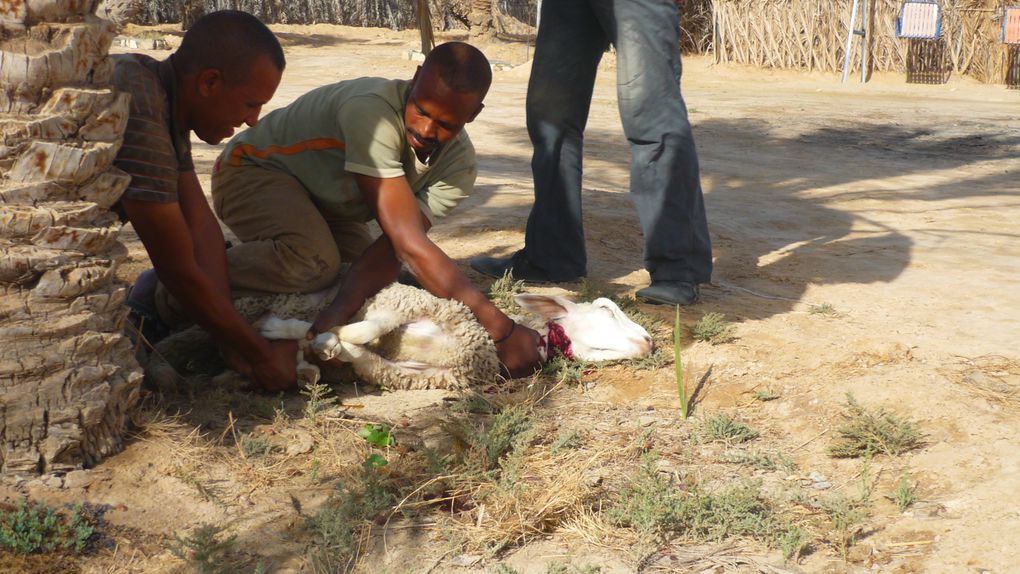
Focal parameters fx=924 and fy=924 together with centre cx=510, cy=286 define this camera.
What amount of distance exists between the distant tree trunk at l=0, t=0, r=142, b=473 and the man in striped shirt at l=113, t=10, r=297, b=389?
0.22 m

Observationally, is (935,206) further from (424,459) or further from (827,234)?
(424,459)

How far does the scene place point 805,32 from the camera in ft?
54.2

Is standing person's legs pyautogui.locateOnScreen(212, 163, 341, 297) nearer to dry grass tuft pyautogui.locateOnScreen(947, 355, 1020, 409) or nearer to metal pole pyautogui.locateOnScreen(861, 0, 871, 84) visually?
dry grass tuft pyautogui.locateOnScreen(947, 355, 1020, 409)

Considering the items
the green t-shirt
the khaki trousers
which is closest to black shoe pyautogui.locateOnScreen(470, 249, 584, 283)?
the green t-shirt

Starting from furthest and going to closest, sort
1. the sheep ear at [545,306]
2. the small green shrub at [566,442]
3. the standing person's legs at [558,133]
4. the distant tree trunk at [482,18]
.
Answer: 1. the distant tree trunk at [482,18]
2. the standing person's legs at [558,133]
3. the sheep ear at [545,306]
4. the small green shrub at [566,442]

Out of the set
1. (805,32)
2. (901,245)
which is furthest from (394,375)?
(805,32)

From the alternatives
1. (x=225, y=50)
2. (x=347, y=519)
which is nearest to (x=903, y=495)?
(x=347, y=519)

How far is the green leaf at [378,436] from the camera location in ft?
9.23

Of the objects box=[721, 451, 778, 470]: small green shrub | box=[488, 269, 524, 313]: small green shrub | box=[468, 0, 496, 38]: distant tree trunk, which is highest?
box=[468, 0, 496, 38]: distant tree trunk

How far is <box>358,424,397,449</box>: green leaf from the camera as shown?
281cm

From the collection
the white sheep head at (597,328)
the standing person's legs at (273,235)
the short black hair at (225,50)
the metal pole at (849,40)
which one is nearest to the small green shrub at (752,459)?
the white sheep head at (597,328)

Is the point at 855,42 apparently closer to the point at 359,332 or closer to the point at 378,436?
the point at 359,332

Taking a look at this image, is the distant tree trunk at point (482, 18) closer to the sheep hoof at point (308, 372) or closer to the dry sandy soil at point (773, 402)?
the dry sandy soil at point (773, 402)

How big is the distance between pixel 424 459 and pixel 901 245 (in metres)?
3.80
